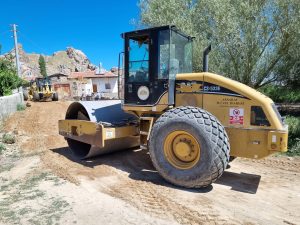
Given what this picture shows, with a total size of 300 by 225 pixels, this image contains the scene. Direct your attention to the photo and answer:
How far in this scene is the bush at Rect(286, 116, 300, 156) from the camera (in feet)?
24.7

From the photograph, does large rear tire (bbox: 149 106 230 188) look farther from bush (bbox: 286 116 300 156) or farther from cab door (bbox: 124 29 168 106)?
bush (bbox: 286 116 300 156)

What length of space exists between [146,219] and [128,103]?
2.60 meters

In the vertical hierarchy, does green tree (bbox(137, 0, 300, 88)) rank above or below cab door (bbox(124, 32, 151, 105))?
above

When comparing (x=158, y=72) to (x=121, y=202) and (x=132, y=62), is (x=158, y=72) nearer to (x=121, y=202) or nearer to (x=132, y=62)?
(x=132, y=62)

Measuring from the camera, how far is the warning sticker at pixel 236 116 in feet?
16.7

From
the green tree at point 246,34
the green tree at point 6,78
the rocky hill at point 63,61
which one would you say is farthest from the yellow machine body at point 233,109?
the rocky hill at point 63,61

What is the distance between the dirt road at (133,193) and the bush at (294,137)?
512mm

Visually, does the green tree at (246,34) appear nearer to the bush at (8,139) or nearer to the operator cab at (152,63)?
the operator cab at (152,63)

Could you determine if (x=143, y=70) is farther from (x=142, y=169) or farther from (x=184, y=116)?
(x=142, y=169)

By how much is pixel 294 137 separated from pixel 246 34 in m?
3.64

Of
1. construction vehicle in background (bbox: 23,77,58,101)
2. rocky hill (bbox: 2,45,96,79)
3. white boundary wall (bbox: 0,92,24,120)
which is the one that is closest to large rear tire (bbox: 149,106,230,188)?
white boundary wall (bbox: 0,92,24,120)

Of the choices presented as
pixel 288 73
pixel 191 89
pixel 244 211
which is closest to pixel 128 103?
pixel 191 89

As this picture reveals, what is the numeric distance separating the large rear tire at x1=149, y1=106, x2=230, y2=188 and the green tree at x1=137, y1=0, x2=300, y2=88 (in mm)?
6055

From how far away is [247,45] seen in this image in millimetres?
10336
